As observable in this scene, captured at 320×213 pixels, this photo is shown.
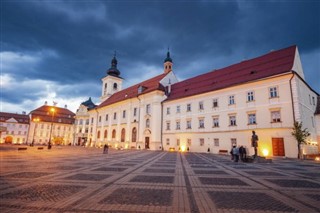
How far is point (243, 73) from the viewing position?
31.1 meters

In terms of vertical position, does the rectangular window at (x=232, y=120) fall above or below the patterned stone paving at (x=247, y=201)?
above

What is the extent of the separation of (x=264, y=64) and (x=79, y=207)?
1242 inches

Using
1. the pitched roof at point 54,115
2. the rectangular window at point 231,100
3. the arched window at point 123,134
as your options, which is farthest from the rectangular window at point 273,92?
the pitched roof at point 54,115

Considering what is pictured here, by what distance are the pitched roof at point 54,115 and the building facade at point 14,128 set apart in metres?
4.45

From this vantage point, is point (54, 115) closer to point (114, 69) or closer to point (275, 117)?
point (114, 69)

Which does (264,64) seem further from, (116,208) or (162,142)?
(116,208)

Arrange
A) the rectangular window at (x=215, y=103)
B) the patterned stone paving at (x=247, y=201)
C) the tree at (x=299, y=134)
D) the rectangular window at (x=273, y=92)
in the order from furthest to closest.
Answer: the rectangular window at (x=215, y=103) → the rectangular window at (x=273, y=92) → the tree at (x=299, y=134) → the patterned stone paving at (x=247, y=201)

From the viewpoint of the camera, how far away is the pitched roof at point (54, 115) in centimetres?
7738

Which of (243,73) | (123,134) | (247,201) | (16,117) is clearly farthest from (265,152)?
(16,117)

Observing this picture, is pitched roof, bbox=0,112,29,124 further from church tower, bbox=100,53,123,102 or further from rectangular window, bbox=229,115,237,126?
rectangular window, bbox=229,115,237,126

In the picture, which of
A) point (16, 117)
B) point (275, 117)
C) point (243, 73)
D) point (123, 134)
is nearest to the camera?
point (275, 117)

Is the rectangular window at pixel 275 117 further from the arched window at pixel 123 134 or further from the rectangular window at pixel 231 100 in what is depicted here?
the arched window at pixel 123 134

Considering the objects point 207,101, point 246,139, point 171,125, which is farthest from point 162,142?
point 246,139

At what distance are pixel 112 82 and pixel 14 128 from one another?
136 ft
